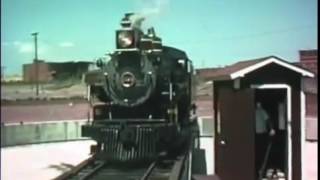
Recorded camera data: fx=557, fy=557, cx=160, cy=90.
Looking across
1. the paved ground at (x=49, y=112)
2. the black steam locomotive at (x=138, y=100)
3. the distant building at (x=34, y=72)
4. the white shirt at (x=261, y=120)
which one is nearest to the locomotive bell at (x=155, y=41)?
the black steam locomotive at (x=138, y=100)

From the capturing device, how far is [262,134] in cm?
553

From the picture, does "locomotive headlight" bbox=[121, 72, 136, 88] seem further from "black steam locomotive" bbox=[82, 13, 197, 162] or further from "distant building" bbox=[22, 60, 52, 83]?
"distant building" bbox=[22, 60, 52, 83]

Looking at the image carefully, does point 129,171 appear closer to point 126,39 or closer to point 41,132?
point 126,39

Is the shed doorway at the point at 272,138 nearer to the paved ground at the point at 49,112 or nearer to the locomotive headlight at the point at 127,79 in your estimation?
the locomotive headlight at the point at 127,79

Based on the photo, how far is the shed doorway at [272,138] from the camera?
5.31 metres

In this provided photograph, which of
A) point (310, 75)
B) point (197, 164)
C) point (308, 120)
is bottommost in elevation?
point (197, 164)

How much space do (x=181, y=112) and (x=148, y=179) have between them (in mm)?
1552

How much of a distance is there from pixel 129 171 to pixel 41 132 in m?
2.87

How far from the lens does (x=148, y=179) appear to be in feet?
15.6

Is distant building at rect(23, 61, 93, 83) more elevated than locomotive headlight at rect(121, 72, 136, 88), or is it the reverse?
distant building at rect(23, 61, 93, 83)

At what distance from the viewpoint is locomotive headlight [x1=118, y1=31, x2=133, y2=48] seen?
19.2ft

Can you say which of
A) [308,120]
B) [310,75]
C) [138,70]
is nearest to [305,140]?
[308,120]

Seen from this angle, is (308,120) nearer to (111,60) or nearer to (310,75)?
(310,75)

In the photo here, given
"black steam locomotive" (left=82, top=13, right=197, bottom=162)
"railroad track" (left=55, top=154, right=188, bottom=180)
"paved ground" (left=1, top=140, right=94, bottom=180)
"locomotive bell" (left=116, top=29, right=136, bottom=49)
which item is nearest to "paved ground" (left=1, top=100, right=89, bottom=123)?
"paved ground" (left=1, top=140, right=94, bottom=180)
